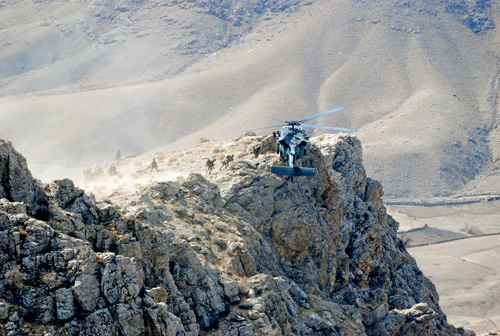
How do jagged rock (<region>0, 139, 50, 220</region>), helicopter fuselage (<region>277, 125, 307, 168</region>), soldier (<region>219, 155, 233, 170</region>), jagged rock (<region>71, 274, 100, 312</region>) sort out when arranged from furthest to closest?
1. soldier (<region>219, 155, 233, 170</region>)
2. helicopter fuselage (<region>277, 125, 307, 168</region>)
3. jagged rock (<region>0, 139, 50, 220</region>)
4. jagged rock (<region>71, 274, 100, 312</region>)

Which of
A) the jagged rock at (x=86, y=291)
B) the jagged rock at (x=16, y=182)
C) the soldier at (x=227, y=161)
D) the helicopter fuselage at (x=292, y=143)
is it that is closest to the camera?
the jagged rock at (x=86, y=291)

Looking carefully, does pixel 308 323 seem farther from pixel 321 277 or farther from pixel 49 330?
pixel 49 330

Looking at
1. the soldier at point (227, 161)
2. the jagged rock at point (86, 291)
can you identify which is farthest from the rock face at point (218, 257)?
the soldier at point (227, 161)

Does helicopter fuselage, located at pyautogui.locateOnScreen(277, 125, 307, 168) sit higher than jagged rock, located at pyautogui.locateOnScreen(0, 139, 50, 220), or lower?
lower

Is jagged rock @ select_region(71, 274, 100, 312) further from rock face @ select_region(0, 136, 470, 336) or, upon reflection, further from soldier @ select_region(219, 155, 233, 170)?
soldier @ select_region(219, 155, 233, 170)

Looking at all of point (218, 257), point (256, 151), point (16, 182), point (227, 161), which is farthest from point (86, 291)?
point (256, 151)

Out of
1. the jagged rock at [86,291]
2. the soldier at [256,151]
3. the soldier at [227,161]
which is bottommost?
the soldier at [227,161]

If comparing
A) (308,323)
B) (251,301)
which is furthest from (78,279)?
(308,323)

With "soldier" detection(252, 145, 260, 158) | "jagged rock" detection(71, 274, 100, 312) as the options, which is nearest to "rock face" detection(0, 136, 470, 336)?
"jagged rock" detection(71, 274, 100, 312)

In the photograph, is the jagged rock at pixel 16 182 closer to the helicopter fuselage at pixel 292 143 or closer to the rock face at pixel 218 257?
the rock face at pixel 218 257
